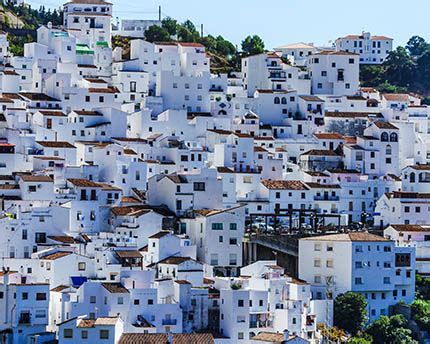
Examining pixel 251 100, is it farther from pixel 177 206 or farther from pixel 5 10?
pixel 5 10

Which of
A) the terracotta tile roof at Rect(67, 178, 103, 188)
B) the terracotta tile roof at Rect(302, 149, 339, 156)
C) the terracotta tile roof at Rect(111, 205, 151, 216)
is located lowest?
the terracotta tile roof at Rect(111, 205, 151, 216)

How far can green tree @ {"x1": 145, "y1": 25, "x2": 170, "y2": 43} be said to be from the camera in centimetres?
8312

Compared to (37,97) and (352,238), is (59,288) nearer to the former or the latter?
(352,238)

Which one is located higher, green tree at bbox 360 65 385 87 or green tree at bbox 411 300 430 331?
green tree at bbox 360 65 385 87

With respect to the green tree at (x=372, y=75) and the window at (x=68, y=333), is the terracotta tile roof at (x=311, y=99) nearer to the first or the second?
the green tree at (x=372, y=75)

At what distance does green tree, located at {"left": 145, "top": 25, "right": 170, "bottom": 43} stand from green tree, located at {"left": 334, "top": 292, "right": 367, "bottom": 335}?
2915 cm

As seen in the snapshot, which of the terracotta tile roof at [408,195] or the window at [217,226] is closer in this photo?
the window at [217,226]

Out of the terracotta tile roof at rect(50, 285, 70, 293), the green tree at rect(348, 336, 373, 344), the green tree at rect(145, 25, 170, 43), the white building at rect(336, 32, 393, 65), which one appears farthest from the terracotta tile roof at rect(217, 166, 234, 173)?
the white building at rect(336, 32, 393, 65)

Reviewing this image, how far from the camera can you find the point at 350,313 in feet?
185

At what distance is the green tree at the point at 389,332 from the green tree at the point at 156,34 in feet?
97.5

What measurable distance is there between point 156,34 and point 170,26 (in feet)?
11.1

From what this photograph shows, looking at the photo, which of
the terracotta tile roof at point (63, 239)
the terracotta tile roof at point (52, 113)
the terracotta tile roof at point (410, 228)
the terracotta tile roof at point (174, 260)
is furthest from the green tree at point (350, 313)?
the terracotta tile roof at point (52, 113)

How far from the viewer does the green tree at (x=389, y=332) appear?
5622 centimetres

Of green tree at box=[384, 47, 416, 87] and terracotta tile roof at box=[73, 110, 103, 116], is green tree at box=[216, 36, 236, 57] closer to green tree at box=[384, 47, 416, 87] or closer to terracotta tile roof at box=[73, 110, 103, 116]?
green tree at box=[384, 47, 416, 87]
